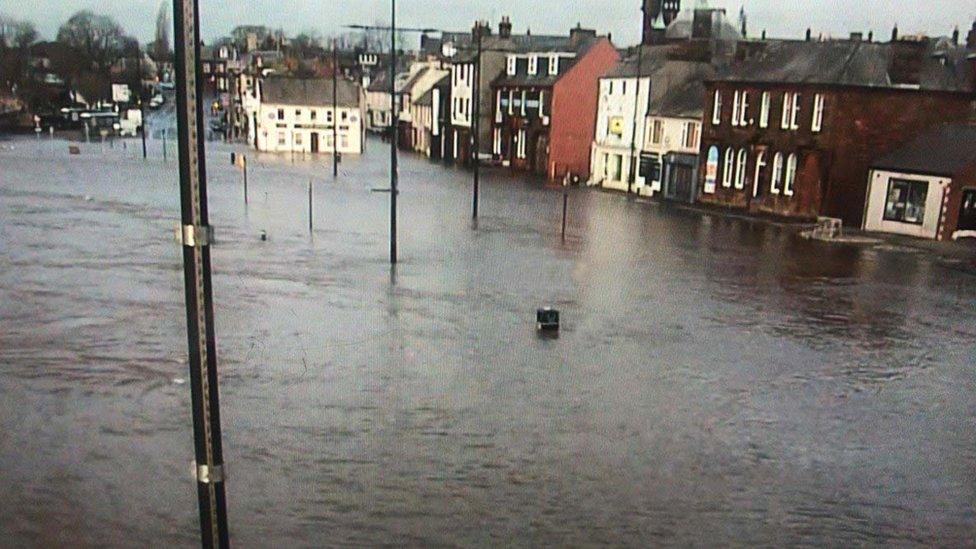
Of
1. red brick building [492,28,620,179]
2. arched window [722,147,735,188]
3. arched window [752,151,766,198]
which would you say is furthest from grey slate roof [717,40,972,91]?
red brick building [492,28,620,179]

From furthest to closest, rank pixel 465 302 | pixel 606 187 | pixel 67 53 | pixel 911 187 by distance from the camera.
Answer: pixel 67 53 → pixel 606 187 → pixel 911 187 → pixel 465 302

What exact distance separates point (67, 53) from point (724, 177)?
88123 millimetres

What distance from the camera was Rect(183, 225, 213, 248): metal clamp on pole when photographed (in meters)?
3.72

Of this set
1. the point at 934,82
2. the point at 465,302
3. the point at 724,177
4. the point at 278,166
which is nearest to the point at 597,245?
the point at 465,302

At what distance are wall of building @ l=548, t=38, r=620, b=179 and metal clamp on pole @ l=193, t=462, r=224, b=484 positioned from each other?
49.7 meters

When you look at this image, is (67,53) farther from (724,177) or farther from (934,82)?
(934,82)

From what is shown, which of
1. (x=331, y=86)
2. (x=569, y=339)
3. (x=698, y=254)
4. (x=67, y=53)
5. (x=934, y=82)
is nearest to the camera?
(x=569, y=339)

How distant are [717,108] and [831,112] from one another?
6251 millimetres

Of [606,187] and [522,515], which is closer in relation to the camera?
[522,515]

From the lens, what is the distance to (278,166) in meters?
54.2

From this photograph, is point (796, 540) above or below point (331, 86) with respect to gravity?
below

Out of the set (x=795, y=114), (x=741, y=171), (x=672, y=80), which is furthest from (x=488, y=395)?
(x=672, y=80)

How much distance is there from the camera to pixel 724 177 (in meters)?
40.3

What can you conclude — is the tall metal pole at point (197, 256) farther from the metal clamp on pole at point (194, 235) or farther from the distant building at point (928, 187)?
the distant building at point (928, 187)
